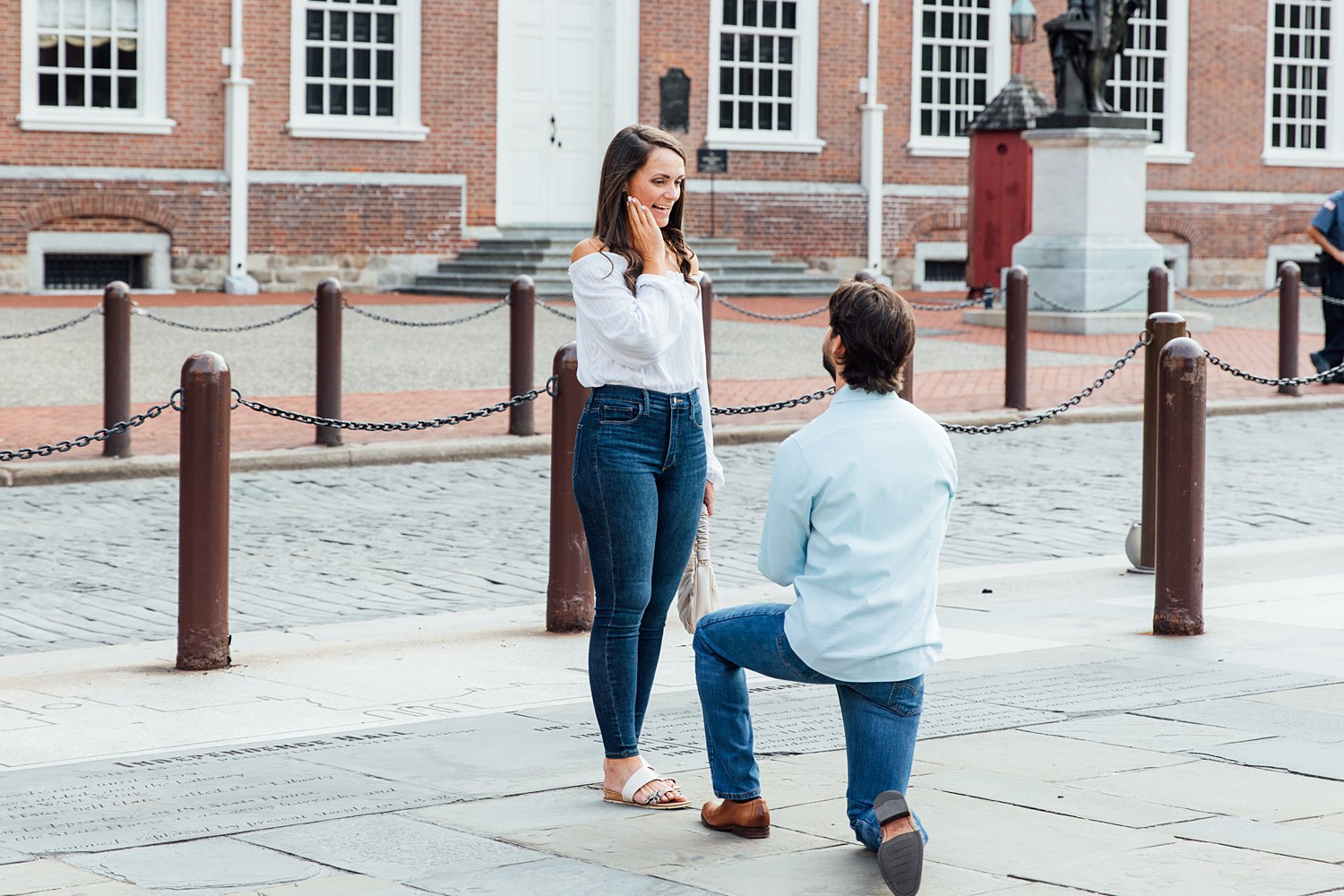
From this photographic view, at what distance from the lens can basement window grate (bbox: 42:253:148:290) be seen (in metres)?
22.5

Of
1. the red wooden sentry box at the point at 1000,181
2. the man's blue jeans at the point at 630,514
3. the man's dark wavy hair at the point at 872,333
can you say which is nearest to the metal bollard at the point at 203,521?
the man's blue jeans at the point at 630,514

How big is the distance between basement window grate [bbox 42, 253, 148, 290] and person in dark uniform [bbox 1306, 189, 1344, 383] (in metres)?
12.9

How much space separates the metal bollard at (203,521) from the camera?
6422 mm

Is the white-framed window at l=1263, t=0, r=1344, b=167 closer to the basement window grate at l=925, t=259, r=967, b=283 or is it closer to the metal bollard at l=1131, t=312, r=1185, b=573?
the basement window grate at l=925, t=259, r=967, b=283

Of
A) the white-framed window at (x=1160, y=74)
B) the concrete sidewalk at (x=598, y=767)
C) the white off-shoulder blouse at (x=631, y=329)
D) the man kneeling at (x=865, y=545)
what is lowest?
the concrete sidewalk at (x=598, y=767)

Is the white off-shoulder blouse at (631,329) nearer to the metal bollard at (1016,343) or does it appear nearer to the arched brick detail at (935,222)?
the metal bollard at (1016,343)

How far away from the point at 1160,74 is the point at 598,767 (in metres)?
26.3

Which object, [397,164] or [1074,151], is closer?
[1074,151]

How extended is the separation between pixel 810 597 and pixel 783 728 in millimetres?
1379

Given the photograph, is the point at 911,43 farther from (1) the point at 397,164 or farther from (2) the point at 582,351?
(2) the point at 582,351

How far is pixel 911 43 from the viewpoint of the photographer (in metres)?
27.5

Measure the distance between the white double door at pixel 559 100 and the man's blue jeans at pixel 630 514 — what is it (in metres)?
20.4

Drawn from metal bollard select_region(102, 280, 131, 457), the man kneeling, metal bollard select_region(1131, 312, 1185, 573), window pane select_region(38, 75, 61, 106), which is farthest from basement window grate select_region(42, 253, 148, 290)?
the man kneeling

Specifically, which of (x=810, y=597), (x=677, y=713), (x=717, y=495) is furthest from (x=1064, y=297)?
(x=810, y=597)
